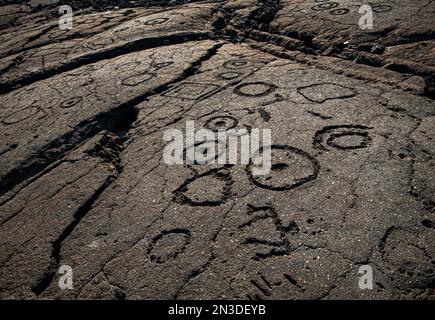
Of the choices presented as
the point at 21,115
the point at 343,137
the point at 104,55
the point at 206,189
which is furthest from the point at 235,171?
the point at 104,55

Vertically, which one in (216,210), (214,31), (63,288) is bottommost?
(63,288)

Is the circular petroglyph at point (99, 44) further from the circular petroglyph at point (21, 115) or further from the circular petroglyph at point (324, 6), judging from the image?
the circular petroglyph at point (324, 6)

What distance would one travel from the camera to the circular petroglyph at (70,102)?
311 centimetres

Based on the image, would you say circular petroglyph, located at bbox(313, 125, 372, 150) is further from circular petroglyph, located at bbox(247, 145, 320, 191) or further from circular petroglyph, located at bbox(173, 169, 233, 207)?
circular petroglyph, located at bbox(173, 169, 233, 207)

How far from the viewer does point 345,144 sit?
6.86 ft

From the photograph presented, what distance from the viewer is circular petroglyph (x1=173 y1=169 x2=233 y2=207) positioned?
74.6 inches

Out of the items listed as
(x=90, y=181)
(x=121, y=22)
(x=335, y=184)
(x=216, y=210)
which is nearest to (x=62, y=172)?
(x=90, y=181)

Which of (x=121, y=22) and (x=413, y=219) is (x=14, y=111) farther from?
(x=413, y=219)

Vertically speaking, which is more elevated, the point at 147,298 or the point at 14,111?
the point at 14,111

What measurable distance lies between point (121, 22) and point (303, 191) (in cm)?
427

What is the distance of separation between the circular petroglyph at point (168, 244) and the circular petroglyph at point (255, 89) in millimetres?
1396

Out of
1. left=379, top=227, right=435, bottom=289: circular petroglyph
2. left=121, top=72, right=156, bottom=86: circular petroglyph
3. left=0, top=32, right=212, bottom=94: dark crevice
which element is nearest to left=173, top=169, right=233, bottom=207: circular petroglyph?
left=379, top=227, right=435, bottom=289: circular petroglyph

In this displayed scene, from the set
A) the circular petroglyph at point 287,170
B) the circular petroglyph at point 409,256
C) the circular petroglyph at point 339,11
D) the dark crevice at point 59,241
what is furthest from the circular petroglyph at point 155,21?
the circular petroglyph at point 409,256
